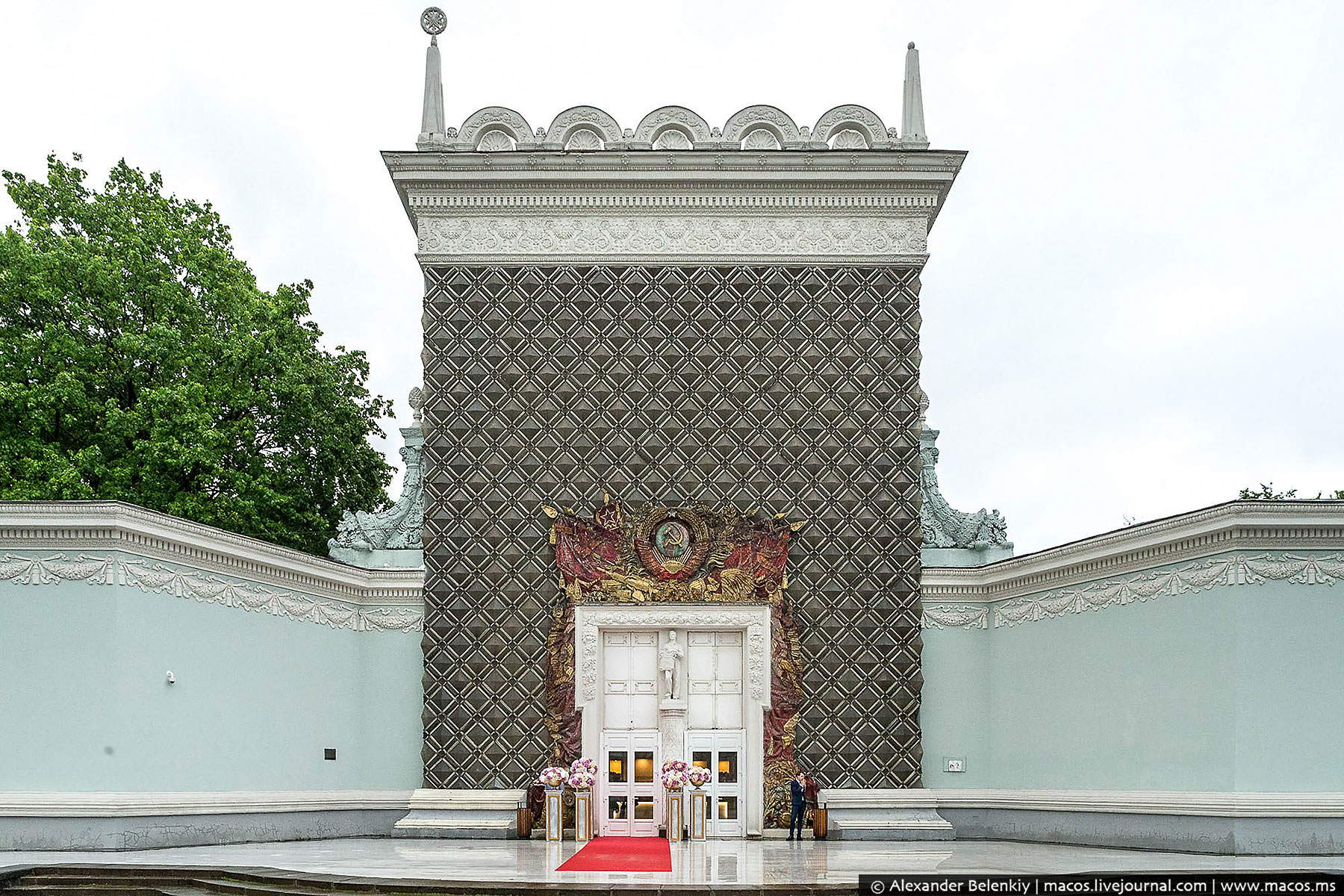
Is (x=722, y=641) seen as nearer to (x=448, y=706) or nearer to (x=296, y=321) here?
(x=448, y=706)

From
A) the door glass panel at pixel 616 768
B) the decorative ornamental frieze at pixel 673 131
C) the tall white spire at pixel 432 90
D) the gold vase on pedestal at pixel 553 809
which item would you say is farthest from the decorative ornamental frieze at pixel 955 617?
the tall white spire at pixel 432 90

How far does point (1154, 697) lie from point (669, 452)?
8.00m

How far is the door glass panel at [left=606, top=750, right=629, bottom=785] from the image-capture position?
792 inches

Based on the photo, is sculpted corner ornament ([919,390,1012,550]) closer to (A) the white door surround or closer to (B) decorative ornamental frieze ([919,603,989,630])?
(B) decorative ornamental frieze ([919,603,989,630])

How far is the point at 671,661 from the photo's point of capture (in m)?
20.2

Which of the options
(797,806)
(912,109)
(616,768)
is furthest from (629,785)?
(912,109)

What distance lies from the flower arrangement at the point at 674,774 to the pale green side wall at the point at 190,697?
13.4 ft

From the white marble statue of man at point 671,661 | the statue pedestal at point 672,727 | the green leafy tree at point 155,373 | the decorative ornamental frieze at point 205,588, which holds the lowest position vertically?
the statue pedestal at point 672,727

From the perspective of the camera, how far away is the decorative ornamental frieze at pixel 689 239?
2120cm

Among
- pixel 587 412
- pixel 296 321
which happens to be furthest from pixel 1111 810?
pixel 296 321

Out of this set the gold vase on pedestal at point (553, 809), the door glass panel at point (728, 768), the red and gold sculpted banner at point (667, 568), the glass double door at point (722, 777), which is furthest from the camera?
the red and gold sculpted banner at point (667, 568)

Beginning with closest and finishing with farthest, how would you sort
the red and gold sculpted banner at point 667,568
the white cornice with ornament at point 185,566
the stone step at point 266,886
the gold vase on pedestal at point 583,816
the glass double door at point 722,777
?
the stone step at point 266,886 < the white cornice with ornament at point 185,566 < the gold vase on pedestal at point 583,816 < the glass double door at point 722,777 < the red and gold sculpted banner at point 667,568

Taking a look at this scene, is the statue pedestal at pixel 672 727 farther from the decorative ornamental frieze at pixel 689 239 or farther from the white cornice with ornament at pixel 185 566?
the decorative ornamental frieze at pixel 689 239

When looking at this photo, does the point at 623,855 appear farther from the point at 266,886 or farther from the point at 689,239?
the point at 689,239
